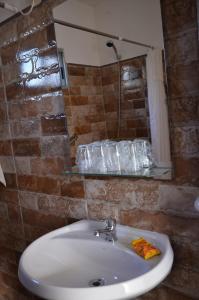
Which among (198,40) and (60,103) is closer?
(198,40)

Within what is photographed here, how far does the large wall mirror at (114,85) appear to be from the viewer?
121 cm

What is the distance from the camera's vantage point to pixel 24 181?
1.90 meters

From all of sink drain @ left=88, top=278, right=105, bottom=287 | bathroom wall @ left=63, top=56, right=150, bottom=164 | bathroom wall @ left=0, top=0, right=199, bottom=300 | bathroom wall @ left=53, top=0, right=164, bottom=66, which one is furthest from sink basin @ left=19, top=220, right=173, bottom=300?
bathroom wall @ left=53, top=0, right=164, bottom=66

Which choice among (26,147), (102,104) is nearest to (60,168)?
(26,147)

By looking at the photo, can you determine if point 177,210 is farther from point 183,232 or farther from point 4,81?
point 4,81

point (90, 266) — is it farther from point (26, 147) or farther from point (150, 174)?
point (26, 147)

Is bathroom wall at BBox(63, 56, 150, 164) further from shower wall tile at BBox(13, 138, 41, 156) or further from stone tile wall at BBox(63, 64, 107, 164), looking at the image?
shower wall tile at BBox(13, 138, 41, 156)

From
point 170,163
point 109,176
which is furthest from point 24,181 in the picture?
point 170,163

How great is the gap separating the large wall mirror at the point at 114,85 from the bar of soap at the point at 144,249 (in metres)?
0.29

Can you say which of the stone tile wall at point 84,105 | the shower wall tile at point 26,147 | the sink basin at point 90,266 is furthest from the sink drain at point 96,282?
the shower wall tile at point 26,147

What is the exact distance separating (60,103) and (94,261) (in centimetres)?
84

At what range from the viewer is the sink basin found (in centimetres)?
93

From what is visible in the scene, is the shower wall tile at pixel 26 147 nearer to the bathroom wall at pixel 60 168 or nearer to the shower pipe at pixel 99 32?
the bathroom wall at pixel 60 168

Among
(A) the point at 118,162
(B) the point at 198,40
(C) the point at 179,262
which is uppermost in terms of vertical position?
(B) the point at 198,40
